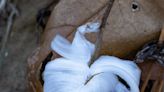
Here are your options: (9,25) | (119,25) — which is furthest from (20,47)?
(119,25)

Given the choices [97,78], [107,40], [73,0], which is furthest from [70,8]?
[97,78]

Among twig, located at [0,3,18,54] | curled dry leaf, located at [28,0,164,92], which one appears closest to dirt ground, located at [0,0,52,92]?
twig, located at [0,3,18,54]

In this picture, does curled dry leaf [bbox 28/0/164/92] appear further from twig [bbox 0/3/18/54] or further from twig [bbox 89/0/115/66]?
twig [bbox 0/3/18/54]

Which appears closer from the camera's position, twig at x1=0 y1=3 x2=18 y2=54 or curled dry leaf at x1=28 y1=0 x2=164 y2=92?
curled dry leaf at x1=28 y1=0 x2=164 y2=92

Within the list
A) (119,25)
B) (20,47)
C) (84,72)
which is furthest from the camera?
(20,47)

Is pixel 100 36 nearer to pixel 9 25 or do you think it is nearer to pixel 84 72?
pixel 84 72

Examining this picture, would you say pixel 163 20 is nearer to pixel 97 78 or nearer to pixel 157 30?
pixel 157 30

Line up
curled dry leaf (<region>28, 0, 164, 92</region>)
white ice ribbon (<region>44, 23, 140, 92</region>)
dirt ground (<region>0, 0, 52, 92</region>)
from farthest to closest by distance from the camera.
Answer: dirt ground (<region>0, 0, 52, 92</region>)
curled dry leaf (<region>28, 0, 164, 92</region>)
white ice ribbon (<region>44, 23, 140, 92</region>)
